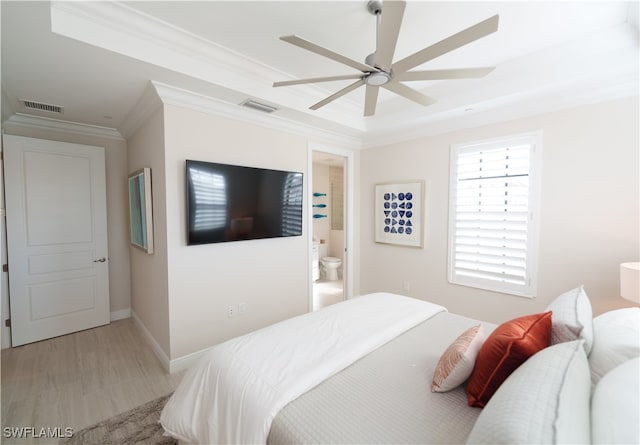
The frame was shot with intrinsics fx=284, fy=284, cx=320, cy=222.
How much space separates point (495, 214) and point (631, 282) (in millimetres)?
1212

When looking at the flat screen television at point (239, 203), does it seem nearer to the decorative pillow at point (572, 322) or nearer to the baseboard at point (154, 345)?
the baseboard at point (154, 345)

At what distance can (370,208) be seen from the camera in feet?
13.7

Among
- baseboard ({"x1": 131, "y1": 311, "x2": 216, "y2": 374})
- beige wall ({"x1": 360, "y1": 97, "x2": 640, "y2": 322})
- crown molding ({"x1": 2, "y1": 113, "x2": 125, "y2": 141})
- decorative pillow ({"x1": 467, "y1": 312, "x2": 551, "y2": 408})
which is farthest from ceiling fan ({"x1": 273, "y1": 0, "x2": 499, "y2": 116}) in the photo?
crown molding ({"x1": 2, "y1": 113, "x2": 125, "y2": 141})

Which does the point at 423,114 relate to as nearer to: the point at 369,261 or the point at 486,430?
the point at 369,261

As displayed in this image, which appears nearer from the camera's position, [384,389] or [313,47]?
[384,389]

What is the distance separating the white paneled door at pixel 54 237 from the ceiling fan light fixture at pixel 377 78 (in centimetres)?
338

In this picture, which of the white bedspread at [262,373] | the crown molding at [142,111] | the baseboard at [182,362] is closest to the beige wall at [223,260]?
the baseboard at [182,362]

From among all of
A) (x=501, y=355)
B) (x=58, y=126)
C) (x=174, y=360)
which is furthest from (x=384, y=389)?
(x=58, y=126)

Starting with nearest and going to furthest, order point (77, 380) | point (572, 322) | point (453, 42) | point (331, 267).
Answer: point (572, 322), point (453, 42), point (77, 380), point (331, 267)

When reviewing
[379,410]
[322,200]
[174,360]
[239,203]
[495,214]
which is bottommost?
[174,360]

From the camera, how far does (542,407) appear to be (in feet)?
2.54

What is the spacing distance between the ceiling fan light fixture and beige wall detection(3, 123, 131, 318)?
3463 mm

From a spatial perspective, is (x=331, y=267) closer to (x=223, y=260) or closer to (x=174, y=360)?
(x=223, y=260)

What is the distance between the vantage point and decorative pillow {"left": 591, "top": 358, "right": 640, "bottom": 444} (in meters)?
0.72
